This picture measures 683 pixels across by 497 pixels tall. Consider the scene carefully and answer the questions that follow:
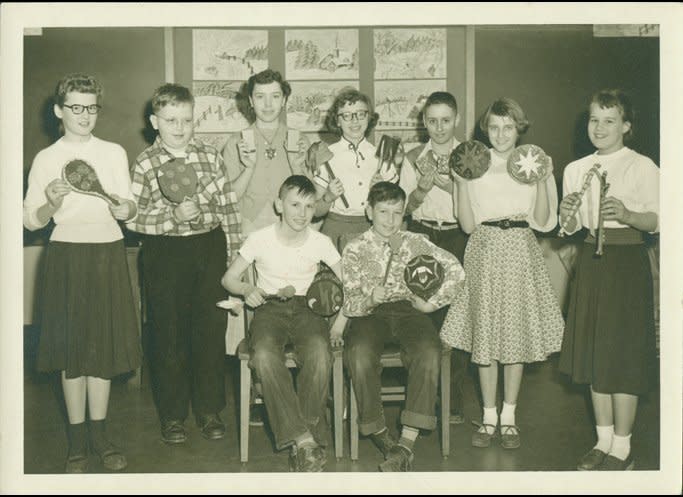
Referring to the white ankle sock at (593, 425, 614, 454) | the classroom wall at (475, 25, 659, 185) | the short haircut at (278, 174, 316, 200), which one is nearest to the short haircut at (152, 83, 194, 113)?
the short haircut at (278, 174, 316, 200)

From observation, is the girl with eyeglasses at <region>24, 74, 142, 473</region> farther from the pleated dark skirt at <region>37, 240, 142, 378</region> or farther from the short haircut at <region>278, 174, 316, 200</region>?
the short haircut at <region>278, 174, 316, 200</region>

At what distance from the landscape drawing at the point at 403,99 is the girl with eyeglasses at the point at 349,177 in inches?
33.3

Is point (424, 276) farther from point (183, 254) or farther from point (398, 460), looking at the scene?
point (183, 254)

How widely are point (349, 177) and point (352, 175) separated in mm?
18

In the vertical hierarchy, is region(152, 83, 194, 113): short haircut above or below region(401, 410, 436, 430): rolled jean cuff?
above

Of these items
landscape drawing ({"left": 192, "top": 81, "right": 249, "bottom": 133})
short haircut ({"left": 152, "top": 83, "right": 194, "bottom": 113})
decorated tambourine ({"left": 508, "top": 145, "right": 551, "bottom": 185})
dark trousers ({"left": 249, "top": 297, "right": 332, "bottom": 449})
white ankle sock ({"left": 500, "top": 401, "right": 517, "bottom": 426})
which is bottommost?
white ankle sock ({"left": 500, "top": 401, "right": 517, "bottom": 426})

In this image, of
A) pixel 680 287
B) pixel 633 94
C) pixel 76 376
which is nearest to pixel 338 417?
pixel 76 376

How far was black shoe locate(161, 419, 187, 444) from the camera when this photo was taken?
11.2ft

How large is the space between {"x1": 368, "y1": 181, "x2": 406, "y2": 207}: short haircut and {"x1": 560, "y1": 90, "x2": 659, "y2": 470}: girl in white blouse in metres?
0.74

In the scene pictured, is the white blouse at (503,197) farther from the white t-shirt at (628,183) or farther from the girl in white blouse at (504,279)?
the white t-shirt at (628,183)

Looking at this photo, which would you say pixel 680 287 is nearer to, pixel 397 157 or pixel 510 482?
pixel 510 482

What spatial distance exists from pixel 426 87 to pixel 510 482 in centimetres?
240

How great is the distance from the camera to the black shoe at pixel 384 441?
3162mm

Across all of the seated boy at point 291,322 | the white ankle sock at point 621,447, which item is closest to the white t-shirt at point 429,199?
the seated boy at point 291,322
